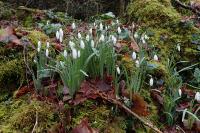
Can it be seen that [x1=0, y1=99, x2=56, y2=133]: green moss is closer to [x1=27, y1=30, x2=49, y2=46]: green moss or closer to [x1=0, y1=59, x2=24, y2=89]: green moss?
[x1=0, y1=59, x2=24, y2=89]: green moss

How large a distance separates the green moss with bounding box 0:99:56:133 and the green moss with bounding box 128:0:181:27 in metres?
2.17

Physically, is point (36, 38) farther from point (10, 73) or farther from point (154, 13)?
point (154, 13)

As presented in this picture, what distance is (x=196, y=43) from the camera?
447 centimetres

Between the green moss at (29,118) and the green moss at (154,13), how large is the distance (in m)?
2.17

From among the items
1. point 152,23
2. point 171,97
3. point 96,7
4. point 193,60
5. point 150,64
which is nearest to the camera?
point 171,97

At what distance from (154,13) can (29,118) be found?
247 cm

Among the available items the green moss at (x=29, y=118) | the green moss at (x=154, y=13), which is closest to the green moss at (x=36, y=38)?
the green moss at (x=29, y=118)

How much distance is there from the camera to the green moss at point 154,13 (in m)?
4.72

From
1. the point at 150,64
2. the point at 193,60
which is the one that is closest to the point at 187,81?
the point at 193,60

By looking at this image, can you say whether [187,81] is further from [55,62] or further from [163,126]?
[55,62]

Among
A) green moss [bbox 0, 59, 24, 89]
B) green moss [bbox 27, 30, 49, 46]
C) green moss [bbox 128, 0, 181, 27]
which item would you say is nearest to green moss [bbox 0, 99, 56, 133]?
green moss [bbox 0, 59, 24, 89]

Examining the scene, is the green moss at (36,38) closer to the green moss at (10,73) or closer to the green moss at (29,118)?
the green moss at (10,73)

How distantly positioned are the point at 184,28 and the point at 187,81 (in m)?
0.84

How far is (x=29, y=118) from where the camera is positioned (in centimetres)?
288
